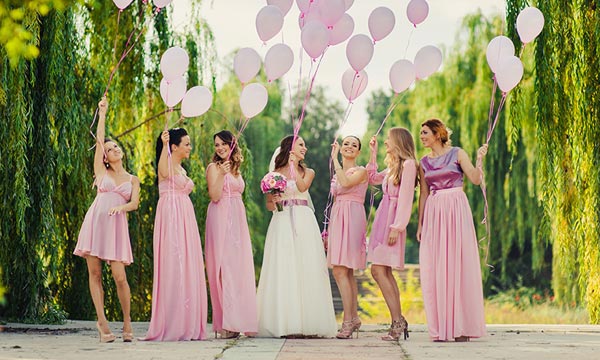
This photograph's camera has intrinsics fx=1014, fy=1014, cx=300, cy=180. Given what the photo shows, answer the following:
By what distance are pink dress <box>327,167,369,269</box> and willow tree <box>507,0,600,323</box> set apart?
2.06m

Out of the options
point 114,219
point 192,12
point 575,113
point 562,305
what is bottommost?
point 562,305

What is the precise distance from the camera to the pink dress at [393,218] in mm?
7641

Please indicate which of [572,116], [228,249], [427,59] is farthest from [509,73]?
[228,249]

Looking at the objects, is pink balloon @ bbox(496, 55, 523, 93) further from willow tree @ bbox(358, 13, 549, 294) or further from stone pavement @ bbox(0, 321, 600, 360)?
willow tree @ bbox(358, 13, 549, 294)

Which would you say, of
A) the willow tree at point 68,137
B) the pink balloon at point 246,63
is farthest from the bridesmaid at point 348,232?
the willow tree at point 68,137

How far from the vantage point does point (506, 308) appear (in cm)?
1892

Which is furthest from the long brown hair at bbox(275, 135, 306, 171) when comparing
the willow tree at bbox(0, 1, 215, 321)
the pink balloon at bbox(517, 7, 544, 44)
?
the pink balloon at bbox(517, 7, 544, 44)

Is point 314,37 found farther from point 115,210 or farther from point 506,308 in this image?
point 506,308

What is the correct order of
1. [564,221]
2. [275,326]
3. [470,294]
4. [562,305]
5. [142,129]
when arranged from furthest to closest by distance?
[562,305] → [142,129] → [564,221] → [275,326] → [470,294]

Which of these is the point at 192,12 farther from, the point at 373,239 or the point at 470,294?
the point at 470,294

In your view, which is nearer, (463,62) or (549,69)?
(549,69)

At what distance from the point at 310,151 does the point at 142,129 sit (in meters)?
29.7

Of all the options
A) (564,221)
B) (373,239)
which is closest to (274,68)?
(373,239)

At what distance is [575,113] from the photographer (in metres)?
9.03
